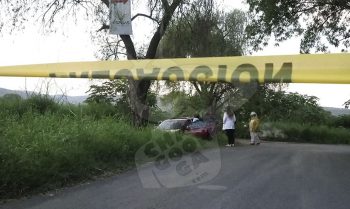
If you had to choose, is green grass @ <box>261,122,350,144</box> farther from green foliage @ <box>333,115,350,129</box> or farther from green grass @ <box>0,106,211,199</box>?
green grass @ <box>0,106,211,199</box>

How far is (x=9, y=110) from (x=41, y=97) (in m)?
1.30

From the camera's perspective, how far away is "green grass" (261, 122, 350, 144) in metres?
36.2

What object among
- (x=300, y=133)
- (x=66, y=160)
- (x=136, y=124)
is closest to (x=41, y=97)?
(x=136, y=124)

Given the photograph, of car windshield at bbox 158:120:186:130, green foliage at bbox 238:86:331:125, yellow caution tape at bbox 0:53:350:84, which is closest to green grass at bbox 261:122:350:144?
green foliage at bbox 238:86:331:125

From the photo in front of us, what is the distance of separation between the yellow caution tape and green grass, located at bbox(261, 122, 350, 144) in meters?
29.4

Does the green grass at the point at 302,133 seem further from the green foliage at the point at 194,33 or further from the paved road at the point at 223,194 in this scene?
the paved road at the point at 223,194

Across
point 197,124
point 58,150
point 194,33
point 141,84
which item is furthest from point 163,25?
point 58,150

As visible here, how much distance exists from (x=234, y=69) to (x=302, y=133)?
32.4 metres

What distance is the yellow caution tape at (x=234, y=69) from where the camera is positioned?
534 centimetres

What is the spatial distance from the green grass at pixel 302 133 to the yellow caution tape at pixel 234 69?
29.4 meters

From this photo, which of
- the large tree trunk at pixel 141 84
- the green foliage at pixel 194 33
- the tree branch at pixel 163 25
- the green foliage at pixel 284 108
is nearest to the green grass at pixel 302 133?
the green foliage at pixel 284 108

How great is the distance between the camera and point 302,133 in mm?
37094

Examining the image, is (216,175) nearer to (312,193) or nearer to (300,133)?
(312,193)

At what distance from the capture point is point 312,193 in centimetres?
848
